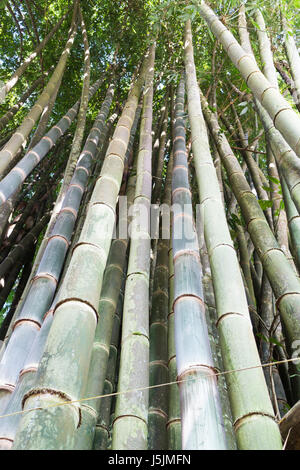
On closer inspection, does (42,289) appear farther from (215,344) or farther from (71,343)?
(215,344)

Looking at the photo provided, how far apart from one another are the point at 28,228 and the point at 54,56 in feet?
8.39

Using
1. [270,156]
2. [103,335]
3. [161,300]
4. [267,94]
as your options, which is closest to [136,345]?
[103,335]

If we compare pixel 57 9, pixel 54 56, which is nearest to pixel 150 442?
pixel 54 56

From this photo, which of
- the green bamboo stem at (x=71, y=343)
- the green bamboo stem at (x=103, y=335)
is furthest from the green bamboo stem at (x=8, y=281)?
the green bamboo stem at (x=71, y=343)

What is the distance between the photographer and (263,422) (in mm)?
1025

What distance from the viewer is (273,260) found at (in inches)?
71.1

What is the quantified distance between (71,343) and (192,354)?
395mm

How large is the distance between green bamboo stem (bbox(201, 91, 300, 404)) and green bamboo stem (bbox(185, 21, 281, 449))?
0.31 meters

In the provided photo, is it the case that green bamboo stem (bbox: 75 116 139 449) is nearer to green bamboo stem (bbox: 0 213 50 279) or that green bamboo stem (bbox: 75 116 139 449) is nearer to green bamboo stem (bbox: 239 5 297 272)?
green bamboo stem (bbox: 239 5 297 272)

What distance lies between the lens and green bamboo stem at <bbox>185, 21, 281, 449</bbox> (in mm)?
1027
